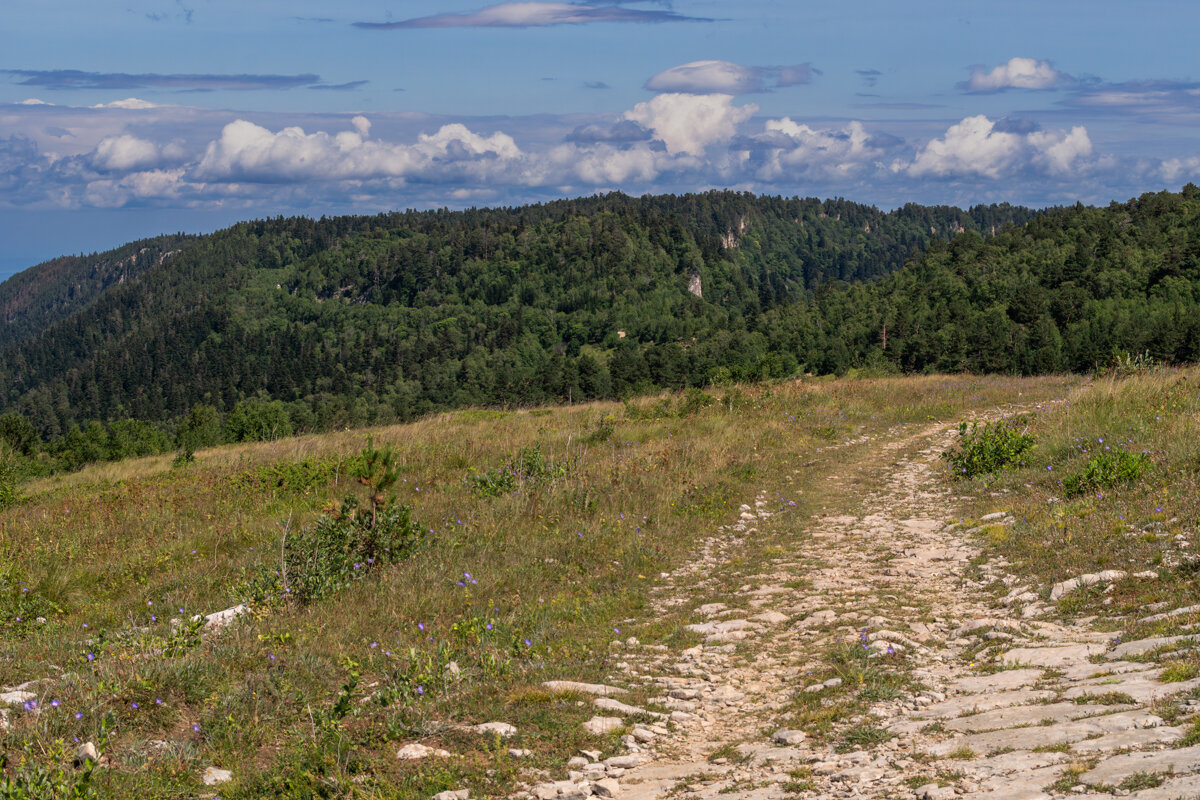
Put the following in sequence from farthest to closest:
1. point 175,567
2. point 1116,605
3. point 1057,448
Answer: point 1057,448 < point 175,567 < point 1116,605

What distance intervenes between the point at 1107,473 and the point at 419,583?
7670 mm

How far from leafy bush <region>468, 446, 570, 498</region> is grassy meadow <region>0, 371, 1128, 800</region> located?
7 cm

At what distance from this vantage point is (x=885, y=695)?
4.87m

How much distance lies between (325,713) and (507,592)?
3.00m

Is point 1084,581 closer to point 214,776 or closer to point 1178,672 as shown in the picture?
point 1178,672

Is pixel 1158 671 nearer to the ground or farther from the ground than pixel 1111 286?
nearer to the ground

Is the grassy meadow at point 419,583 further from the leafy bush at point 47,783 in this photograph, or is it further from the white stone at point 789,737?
the white stone at point 789,737

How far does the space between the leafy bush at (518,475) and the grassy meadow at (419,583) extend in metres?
0.07

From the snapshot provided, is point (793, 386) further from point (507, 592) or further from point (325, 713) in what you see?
point (325, 713)

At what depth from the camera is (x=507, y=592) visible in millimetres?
7555

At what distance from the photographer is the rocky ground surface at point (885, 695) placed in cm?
343

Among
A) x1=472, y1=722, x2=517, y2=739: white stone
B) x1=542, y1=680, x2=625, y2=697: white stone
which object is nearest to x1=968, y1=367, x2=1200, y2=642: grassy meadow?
x1=542, y1=680, x2=625, y2=697: white stone

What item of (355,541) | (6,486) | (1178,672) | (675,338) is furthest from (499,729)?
(675,338)

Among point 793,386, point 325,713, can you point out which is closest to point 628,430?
point 793,386
